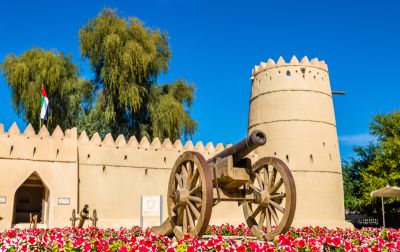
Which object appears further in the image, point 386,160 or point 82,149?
point 386,160

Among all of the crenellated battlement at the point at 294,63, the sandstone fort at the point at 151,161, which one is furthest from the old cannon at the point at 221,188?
the crenellated battlement at the point at 294,63

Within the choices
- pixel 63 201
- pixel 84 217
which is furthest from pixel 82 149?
pixel 84 217

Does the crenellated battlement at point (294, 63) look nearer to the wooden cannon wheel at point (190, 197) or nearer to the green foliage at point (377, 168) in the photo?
the green foliage at point (377, 168)

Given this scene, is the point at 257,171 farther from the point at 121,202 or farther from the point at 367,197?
the point at 367,197

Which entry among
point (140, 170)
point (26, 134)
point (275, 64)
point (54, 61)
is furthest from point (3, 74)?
point (275, 64)

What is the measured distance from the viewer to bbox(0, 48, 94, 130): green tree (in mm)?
23812

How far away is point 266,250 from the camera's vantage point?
18.6 ft

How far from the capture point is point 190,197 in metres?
9.00

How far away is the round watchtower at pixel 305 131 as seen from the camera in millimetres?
21484

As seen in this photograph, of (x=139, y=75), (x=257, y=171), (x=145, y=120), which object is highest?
(x=139, y=75)

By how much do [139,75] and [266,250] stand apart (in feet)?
63.3

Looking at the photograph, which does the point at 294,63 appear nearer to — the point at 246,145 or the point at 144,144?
the point at 144,144

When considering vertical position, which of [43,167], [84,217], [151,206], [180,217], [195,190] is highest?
[43,167]

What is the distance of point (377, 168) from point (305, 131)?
5.40 m
